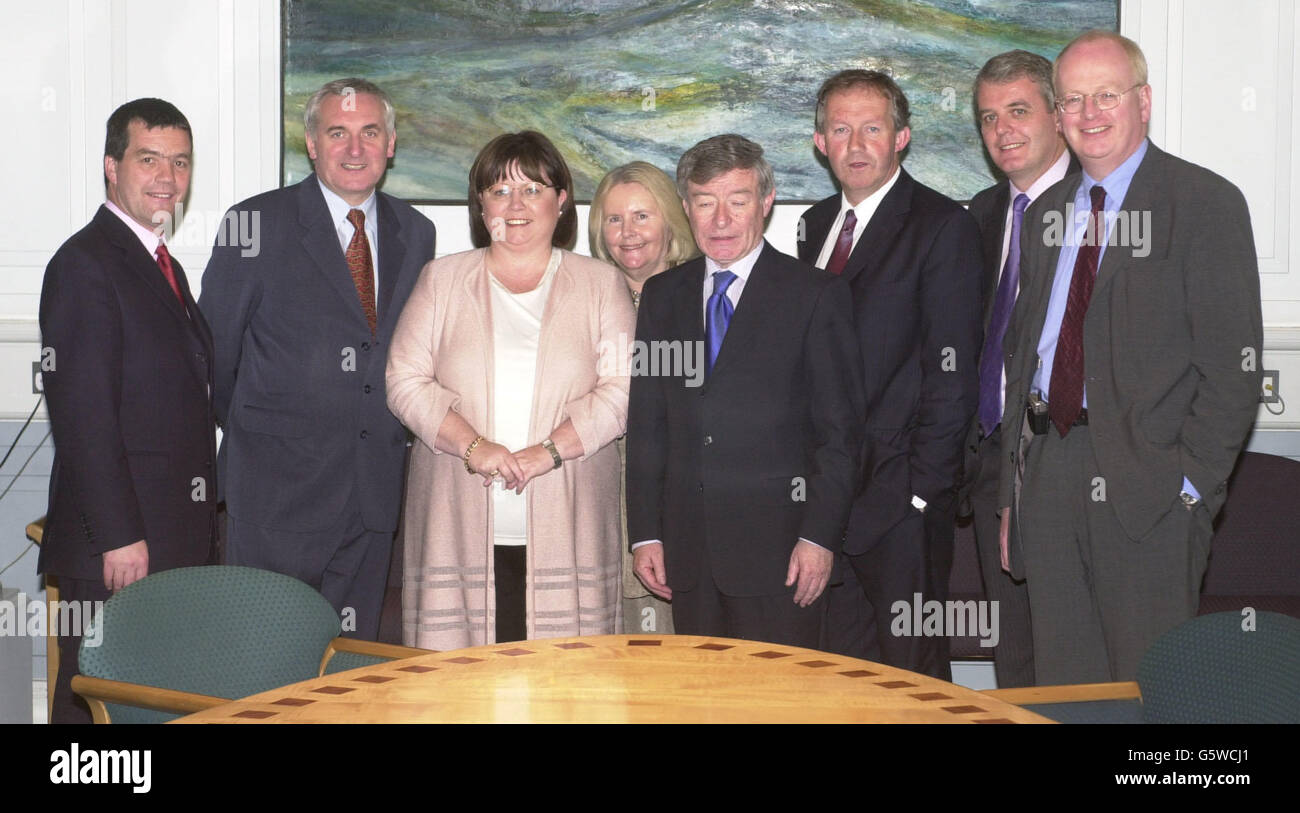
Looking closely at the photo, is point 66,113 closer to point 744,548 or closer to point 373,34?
point 373,34

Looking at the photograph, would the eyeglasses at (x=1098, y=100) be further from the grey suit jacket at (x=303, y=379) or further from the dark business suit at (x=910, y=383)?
the grey suit jacket at (x=303, y=379)

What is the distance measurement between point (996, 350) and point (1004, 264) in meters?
0.27

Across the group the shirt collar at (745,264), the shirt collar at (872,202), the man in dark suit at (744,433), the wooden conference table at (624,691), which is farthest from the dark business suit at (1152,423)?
the wooden conference table at (624,691)

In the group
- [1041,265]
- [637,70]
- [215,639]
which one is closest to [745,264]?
[1041,265]

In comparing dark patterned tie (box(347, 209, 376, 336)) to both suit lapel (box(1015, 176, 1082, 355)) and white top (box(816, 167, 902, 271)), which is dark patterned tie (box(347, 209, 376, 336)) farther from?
suit lapel (box(1015, 176, 1082, 355))

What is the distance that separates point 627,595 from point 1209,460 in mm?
1570

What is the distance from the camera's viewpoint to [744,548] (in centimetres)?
308

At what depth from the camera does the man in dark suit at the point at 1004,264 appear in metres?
3.55

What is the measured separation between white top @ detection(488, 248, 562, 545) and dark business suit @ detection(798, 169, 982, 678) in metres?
0.85

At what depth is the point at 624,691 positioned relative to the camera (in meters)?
2.07

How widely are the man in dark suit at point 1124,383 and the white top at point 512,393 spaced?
1.24 meters

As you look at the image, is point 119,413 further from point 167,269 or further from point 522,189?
point 522,189

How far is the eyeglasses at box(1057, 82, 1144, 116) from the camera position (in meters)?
3.03
